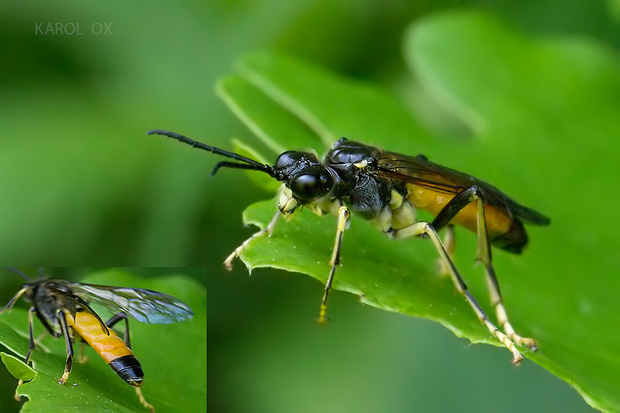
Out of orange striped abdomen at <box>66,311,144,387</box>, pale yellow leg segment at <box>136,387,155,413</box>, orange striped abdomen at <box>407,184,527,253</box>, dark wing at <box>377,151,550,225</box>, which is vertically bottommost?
pale yellow leg segment at <box>136,387,155,413</box>

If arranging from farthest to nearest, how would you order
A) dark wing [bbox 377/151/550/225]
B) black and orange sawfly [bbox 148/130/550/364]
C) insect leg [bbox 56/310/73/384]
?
dark wing [bbox 377/151/550/225], black and orange sawfly [bbox 148/130/550/364], insect leg [bbox 56/310/73/384]

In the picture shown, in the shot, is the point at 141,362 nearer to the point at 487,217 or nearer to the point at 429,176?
the point at 429,176

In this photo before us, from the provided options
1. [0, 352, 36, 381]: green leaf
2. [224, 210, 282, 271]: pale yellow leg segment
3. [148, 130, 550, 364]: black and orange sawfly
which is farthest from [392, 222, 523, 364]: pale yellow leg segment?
[0, 352, 36, 381]: green leaf

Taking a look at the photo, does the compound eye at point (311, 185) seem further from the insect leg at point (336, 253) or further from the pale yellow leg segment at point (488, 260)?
the pale yellow leg segment at point (488, 260)

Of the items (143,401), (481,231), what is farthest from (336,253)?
(143,401)

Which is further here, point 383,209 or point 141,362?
point 383,209

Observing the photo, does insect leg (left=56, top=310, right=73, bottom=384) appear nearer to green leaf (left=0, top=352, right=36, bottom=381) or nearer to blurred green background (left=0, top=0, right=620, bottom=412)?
green leaf (left=0, top=352, right=36, bottom=381)
